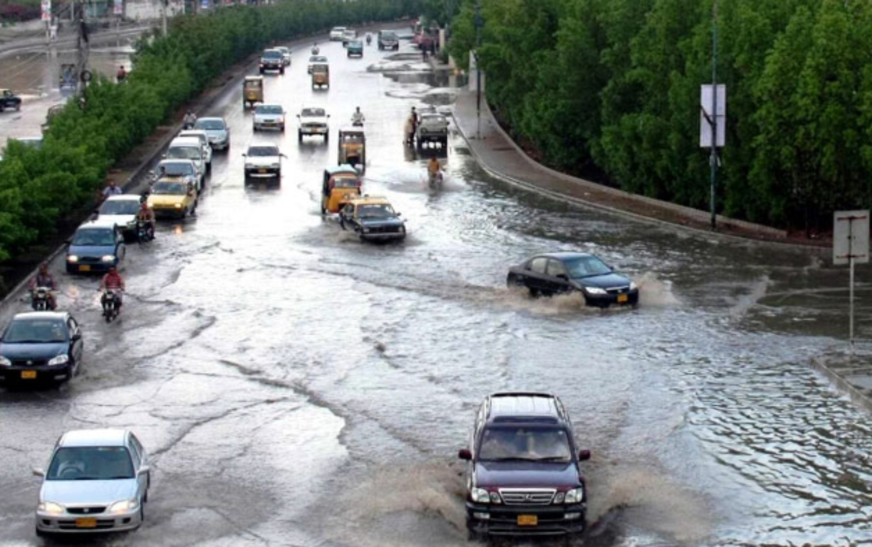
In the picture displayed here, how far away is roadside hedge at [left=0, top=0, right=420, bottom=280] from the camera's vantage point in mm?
44594

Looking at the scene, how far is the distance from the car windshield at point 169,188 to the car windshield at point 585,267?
19.1m

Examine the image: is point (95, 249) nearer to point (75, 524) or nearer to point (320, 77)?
point (75, 524)

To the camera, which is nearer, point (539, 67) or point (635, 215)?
point (635, 215)

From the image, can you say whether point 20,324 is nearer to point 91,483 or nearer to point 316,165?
point 91,483

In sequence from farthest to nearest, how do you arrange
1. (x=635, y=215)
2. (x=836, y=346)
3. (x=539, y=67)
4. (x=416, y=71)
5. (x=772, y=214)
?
(x=416, y=71), (x=539, y=67), (x=635, y=215), (x=772, y=214), (x=836, y=346)

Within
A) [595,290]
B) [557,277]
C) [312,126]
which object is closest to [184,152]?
[312,126]

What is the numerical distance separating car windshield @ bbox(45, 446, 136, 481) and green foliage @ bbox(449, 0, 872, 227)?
27.1 metres

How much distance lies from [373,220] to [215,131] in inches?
1010

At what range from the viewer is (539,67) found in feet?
217

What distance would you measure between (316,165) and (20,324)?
36650 millimetres

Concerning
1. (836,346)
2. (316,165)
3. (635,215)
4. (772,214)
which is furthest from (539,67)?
(836,346)

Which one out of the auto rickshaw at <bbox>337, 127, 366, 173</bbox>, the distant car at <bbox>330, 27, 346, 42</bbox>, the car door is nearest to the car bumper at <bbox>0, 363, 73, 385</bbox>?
the car door

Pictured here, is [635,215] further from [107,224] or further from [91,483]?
[91,483]

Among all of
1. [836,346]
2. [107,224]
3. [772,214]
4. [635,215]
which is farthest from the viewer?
[635,215]
